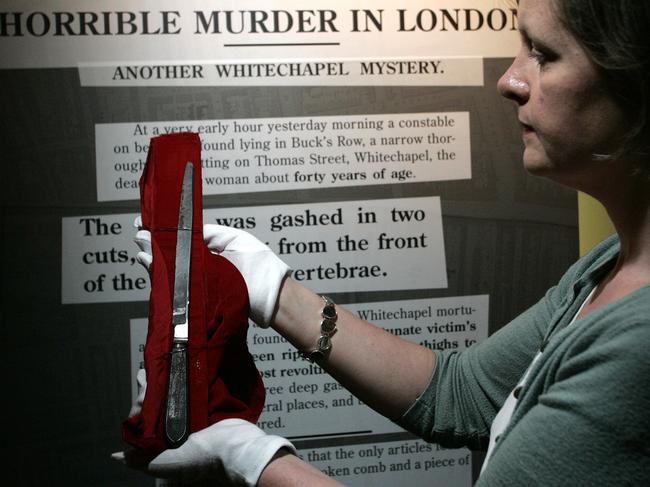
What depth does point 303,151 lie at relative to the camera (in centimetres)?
100

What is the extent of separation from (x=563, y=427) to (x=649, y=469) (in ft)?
0.18

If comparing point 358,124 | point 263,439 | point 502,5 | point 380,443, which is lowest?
point 380,443

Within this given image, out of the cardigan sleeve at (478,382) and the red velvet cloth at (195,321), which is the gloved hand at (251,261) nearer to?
the red velvet cloth at (195,321)

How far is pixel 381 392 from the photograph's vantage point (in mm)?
752

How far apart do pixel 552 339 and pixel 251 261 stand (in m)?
0.32

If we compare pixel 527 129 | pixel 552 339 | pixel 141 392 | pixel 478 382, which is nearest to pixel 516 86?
pixel 527 129

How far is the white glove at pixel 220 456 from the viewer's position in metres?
0.62

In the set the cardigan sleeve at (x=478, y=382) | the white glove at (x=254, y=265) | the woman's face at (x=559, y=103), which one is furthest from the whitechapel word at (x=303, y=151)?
the woman's face at (x=559, y=103)

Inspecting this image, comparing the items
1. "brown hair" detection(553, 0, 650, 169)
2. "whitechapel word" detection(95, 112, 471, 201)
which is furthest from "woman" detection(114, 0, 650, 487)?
"whitechapel word" detection(95, 112, 471, 201)

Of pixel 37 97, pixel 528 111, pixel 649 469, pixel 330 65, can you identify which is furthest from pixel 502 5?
pixel 649 469

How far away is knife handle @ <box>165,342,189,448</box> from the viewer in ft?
2.14

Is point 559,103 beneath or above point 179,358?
above

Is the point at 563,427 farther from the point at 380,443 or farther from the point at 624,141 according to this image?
the point at 380,443

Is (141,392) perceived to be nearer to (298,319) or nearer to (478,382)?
(298,319)
